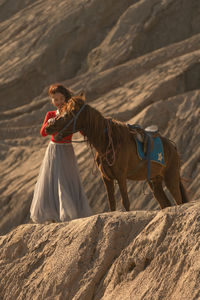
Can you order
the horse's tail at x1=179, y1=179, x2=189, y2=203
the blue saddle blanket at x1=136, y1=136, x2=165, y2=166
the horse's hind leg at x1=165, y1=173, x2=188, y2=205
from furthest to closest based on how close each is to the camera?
the horse's tail at x1=179, y1=179, x2=189, y2=203 → the horse's hind leg at x1=165, y1=173, x2=188, y2=205 → the blue saddle blanket at x1=136, y1=136, x2=165, y2=166

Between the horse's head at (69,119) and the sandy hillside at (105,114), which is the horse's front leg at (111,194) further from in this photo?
the horse's head at (69,119)

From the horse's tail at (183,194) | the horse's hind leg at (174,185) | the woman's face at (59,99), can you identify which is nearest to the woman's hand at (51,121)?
the woman's face at (59,99)

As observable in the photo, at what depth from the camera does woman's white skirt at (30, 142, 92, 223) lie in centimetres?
718

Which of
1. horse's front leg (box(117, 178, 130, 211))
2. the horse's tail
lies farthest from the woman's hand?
the horse's tail

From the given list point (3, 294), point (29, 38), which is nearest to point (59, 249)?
point (3, 294)

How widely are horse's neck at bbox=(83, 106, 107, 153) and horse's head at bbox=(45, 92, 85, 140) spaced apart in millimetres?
132

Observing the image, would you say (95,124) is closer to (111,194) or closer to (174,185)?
(111,194)

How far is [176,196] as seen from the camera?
355 inches

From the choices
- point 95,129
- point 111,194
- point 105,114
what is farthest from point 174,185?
point 105,114

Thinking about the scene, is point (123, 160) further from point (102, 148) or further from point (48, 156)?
point (48, 156)

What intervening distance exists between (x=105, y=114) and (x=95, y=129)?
7.83 meters

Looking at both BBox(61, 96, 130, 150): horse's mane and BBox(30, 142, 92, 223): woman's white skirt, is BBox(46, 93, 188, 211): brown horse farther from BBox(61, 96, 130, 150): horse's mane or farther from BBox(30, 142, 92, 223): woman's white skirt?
BBox(30, 142, 92, 223): woman's white skirt

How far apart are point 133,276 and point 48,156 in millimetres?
3172

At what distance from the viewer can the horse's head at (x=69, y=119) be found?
23.8ft
